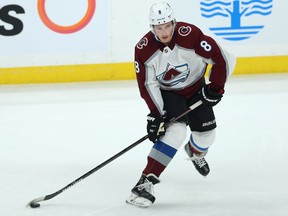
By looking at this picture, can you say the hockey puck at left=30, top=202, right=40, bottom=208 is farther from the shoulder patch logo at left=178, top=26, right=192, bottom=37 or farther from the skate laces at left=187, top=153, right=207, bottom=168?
the shoulder patch logo at left=178, top=26, right=192, bottom=37

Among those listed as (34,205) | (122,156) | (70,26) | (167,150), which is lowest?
(122,156)

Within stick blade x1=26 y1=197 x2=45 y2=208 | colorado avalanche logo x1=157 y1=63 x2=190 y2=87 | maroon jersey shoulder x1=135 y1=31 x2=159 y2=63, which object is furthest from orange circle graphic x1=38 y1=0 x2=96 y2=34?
stick blade x1=26 y1=197 x2=45 y2=208

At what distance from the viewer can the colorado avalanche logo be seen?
2934 millimetres

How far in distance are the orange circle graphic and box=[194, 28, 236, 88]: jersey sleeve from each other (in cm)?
336

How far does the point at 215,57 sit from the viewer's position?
288cm

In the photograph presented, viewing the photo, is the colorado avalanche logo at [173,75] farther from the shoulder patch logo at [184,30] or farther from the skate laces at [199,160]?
the skate laces at [199,160]

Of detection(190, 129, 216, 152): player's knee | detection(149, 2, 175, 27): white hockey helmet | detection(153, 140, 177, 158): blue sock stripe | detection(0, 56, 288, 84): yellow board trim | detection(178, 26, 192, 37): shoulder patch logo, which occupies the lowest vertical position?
detection(0, 56, 288, 84): yellow board trim

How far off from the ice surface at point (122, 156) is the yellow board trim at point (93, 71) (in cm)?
42

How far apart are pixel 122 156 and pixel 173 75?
0.92m

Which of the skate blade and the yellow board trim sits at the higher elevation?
the skate blade

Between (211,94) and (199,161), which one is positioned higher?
(211,94)

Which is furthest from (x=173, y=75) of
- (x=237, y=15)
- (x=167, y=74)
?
(x=237, y=15)

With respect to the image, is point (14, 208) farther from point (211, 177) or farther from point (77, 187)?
point (211, 177)

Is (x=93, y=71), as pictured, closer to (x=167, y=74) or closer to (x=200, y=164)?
(x=200, y=164)
